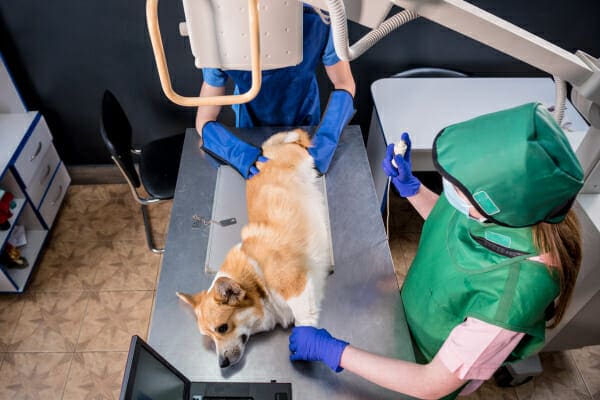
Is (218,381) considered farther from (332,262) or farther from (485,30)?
(485,30)

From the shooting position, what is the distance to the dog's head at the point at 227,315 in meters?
1.47

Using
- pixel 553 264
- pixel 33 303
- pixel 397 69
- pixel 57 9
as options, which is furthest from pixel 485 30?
pixel 33 303

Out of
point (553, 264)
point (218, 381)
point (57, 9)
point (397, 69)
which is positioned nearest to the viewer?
point (553, 264)

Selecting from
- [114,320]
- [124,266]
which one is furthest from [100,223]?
[114,320]

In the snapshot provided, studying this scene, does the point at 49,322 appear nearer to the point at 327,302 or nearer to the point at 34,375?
the point at 34,375

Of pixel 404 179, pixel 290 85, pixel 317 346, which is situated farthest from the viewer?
pixel 290 85

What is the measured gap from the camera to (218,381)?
144 cm

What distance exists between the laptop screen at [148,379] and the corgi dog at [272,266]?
20 centimetres

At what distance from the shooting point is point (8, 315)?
2670 millimetres

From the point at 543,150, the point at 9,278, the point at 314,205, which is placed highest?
the point at 543,150

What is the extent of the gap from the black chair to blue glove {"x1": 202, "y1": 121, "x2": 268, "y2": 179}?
1.80ft

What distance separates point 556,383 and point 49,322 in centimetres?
321

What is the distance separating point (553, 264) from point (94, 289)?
2.77m

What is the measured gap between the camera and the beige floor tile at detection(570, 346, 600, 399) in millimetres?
2376
